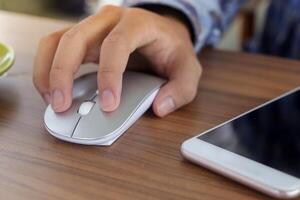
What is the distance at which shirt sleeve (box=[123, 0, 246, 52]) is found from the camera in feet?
2.02

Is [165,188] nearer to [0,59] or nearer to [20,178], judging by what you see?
[20,178]

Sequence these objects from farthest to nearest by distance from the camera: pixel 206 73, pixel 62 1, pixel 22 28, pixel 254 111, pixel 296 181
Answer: pixel 62 1, pixel 22 28, pixel 206 73, pixel 254 111, pixel 296 181

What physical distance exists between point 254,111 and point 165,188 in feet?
0.45

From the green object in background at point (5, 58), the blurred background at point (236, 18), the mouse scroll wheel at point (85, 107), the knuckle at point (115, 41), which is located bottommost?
the blurred background at point (236, 18)

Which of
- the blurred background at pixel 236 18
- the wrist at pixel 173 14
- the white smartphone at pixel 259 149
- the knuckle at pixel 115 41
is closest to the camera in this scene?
the white smartphone at pixel 259 149

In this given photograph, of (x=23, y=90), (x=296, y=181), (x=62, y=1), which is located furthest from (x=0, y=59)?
(x=62, y=1)

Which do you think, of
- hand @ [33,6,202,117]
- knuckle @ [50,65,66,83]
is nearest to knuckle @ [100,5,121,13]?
hand @ [33,6,202,117]

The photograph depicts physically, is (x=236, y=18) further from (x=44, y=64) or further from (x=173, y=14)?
(x=44, y=64)

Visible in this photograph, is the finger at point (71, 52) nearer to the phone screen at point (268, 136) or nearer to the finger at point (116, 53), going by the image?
the finger at point (116, 53)

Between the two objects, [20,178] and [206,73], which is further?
[206,73]

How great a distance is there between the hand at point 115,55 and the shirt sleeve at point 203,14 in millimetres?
59

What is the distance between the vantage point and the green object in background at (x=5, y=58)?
528 millimetres

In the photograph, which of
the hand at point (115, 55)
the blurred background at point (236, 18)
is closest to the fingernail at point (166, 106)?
the hand at point (115, 55)

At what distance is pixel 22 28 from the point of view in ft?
2.38
